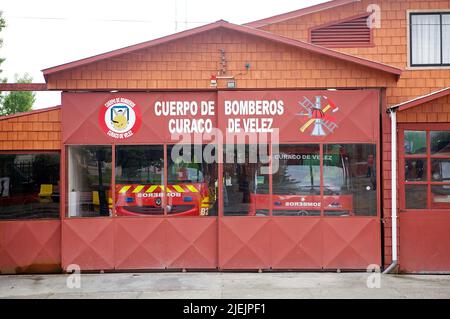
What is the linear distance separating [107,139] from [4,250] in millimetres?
3024

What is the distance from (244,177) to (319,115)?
1940 mm

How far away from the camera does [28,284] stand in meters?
10.4

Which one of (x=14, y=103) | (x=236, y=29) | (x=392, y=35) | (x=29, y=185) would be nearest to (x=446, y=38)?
(x=392, y=35)

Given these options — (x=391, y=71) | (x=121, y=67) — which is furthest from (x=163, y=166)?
(x=391, y=71)

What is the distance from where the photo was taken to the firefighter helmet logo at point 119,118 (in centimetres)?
1133

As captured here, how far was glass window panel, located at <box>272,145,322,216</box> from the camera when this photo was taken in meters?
11.3

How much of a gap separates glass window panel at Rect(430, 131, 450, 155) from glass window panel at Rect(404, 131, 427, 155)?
0.16 m

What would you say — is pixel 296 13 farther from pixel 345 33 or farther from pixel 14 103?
pixel 14 103

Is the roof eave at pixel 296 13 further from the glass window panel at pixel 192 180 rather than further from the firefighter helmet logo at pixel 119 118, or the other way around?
the firefighter helmet logo at pixel 119 118

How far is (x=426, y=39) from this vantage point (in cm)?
1212

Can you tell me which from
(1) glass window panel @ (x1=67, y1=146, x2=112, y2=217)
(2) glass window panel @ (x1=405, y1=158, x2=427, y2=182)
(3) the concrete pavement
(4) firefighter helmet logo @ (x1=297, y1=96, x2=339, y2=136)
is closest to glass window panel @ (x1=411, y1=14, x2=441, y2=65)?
(2) glass window panel @ (x1=405, y1=158, x2=427, y2=182)

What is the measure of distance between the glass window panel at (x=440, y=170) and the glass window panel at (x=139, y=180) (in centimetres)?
547

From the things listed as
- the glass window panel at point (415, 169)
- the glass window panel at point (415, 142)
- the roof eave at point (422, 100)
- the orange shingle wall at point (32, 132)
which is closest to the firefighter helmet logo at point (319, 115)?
the roof eave at point (422, 100)

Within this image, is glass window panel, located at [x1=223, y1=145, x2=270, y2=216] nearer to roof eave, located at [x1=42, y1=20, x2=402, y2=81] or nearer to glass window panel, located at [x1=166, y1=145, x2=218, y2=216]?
glass window panel, located at [x1=166, y1=145, x2=218, y2=216]
